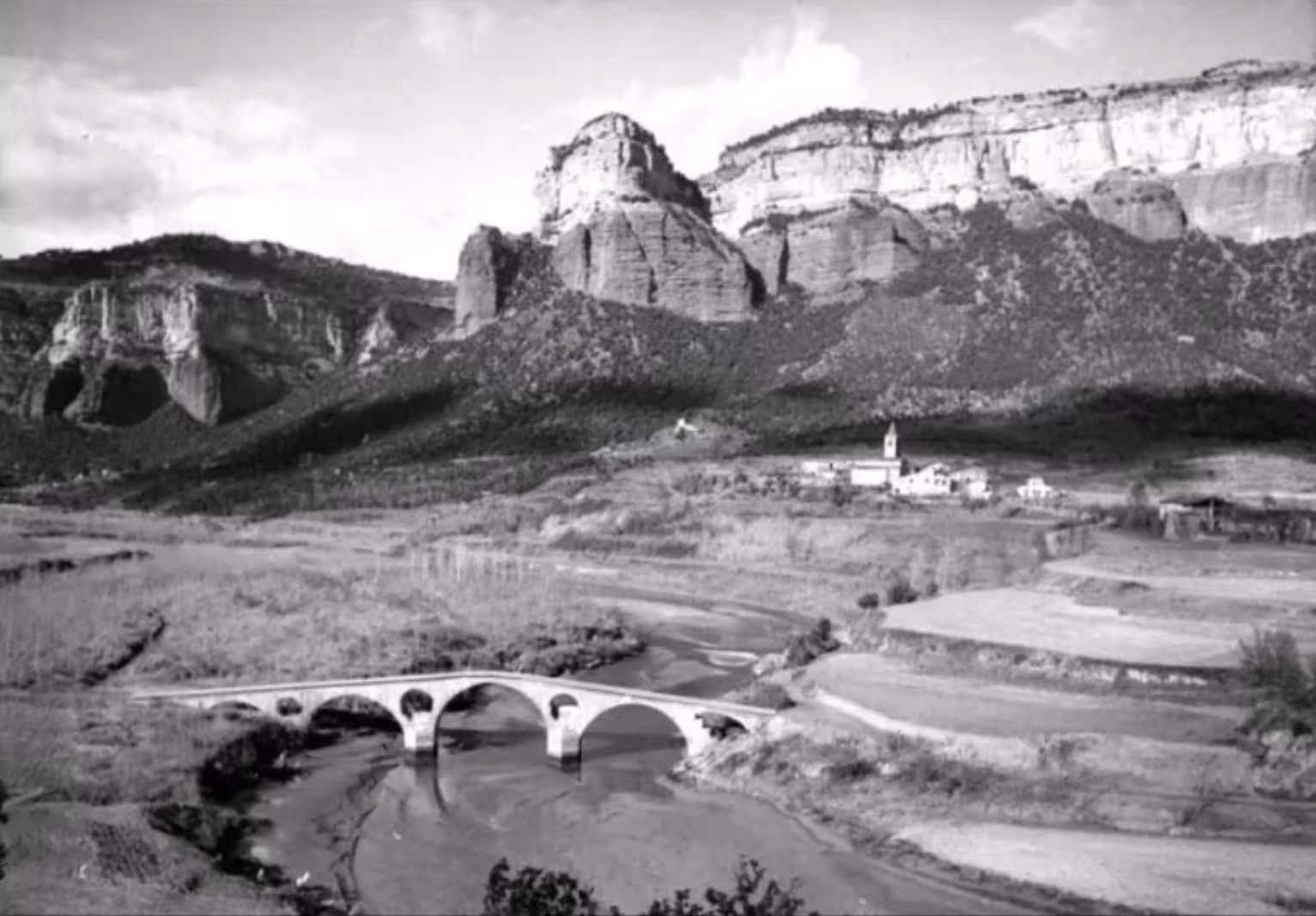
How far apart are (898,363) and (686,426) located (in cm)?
3302

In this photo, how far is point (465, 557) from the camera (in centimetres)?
12212

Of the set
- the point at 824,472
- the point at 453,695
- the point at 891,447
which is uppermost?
the point at 891,447

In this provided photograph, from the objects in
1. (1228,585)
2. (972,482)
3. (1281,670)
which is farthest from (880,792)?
(972,482)

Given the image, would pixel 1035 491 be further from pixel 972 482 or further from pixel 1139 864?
pixel 1139 864

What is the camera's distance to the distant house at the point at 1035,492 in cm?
12146

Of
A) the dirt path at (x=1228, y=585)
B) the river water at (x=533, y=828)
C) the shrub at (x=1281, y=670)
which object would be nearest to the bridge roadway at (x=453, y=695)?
the river water at (x=533, y=828)

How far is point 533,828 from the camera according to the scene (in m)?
46.7

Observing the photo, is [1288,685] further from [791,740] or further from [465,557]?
[465,557]

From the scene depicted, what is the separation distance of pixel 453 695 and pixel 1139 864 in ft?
101

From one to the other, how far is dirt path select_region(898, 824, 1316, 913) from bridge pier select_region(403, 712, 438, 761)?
74.3 ft

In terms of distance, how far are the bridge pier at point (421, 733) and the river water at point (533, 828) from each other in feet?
2.23

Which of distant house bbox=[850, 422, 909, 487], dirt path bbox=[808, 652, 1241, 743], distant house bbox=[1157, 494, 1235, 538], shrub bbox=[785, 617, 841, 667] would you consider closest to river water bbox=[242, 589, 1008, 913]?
dirt path bbox=[808, 652, 1241, 743]

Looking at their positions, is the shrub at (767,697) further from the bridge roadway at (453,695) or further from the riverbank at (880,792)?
the riverbank at (880,792)

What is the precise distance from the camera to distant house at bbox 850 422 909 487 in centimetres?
13325
